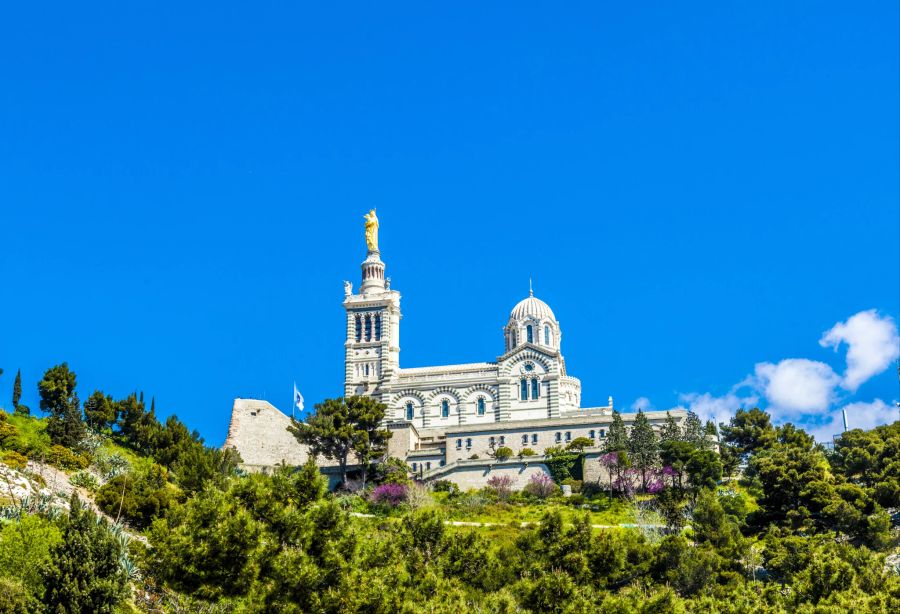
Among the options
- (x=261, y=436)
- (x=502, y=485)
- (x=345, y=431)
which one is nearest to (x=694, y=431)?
(x=502, y=485)

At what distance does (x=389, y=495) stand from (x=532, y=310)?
84.2 ft

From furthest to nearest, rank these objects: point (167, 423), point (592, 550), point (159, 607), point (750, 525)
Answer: point (167, 423), point (750, 525), point (592, 550), point (159, 607)

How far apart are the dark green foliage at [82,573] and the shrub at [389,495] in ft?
112

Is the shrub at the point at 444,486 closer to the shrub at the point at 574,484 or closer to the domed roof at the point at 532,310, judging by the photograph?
the shrub at the point at 574,484

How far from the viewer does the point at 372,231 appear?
3969 inches

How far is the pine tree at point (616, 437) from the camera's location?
72.9m

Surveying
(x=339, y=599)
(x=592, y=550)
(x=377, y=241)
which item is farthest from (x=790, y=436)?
(x=339, y=599)

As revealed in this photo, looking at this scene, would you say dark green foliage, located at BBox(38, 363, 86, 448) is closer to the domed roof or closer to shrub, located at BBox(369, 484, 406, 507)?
shrub, located at BBox(369, 484, 406, 507)

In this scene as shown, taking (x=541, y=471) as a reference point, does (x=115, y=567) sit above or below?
below

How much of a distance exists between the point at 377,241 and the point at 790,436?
131 feet

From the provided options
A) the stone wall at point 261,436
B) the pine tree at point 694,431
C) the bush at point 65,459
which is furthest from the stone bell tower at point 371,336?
the bush at point 65,459

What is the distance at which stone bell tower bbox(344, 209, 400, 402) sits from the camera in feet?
306

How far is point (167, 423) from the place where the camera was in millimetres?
72438

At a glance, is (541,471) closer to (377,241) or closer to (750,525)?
(750,525)
